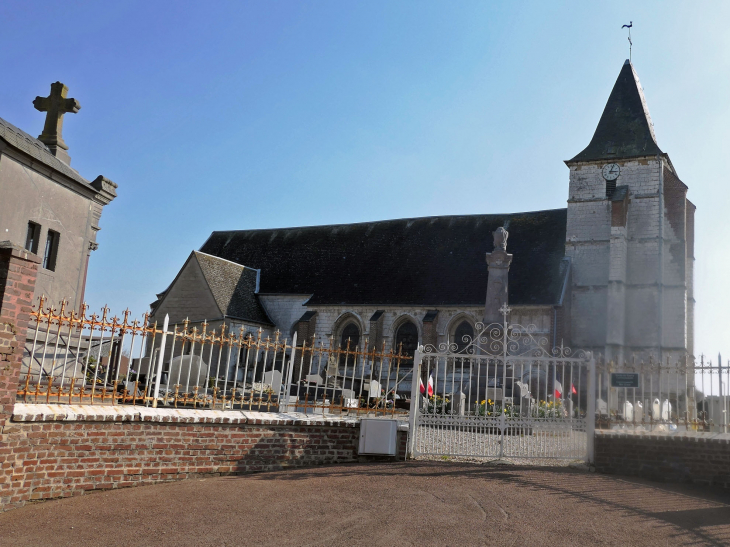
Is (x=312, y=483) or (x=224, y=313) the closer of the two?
(x=312, y=483)

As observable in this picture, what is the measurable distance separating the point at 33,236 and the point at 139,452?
240 inches

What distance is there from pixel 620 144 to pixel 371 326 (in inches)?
516

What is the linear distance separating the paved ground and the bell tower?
60.2ft

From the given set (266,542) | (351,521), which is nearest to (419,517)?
(351,521)

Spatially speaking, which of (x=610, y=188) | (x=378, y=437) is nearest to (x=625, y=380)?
(x=378, y=437)

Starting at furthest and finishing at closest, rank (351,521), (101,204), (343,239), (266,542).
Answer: (343,239)
(101,204)
(351,521)
(266,542)

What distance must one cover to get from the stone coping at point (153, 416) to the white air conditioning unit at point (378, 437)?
223 mm

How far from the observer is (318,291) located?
30172mm

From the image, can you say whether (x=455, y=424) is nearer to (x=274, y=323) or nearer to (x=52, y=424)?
(x=52, y=424)

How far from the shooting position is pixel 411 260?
1168 inches

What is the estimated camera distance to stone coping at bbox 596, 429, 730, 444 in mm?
8945

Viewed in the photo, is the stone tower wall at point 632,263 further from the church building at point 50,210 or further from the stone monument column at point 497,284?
the church building at point 50,210

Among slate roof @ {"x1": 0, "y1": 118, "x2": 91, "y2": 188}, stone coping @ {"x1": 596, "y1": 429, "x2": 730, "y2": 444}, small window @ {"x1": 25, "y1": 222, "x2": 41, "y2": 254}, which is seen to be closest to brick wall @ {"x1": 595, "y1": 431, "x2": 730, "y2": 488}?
stone coping @ {"x1": 596, "y1": 429, "x2": 730, "y2": 444}

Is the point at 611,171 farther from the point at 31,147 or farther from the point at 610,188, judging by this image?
the point at 31,147
